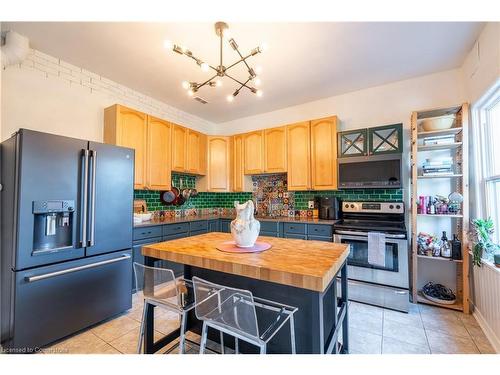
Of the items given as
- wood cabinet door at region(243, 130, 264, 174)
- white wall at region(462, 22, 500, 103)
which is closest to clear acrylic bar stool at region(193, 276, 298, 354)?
white wall at region(462, 22, 500, 103)

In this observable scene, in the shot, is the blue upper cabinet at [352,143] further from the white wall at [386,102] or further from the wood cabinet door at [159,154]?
the wood cabinet door at [159,154]

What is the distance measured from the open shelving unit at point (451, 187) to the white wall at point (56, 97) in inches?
148

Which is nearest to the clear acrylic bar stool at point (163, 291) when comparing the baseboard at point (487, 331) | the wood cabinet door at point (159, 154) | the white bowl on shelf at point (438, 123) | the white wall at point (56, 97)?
the wood cabinet door at point (159, 154)

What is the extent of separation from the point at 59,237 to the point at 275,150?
289 centimetres

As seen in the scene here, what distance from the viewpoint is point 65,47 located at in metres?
2.33

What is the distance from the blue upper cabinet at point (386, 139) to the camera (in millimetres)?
2818

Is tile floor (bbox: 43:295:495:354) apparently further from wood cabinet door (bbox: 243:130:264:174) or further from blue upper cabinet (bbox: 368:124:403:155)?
wood cabinet door (bbox: 243:130:264:174)

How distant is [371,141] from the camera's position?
298 centimetres

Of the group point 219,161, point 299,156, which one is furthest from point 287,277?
point 219,161

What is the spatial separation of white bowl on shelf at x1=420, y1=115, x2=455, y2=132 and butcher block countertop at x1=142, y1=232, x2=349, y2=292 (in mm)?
2040

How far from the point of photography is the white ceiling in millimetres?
2047
